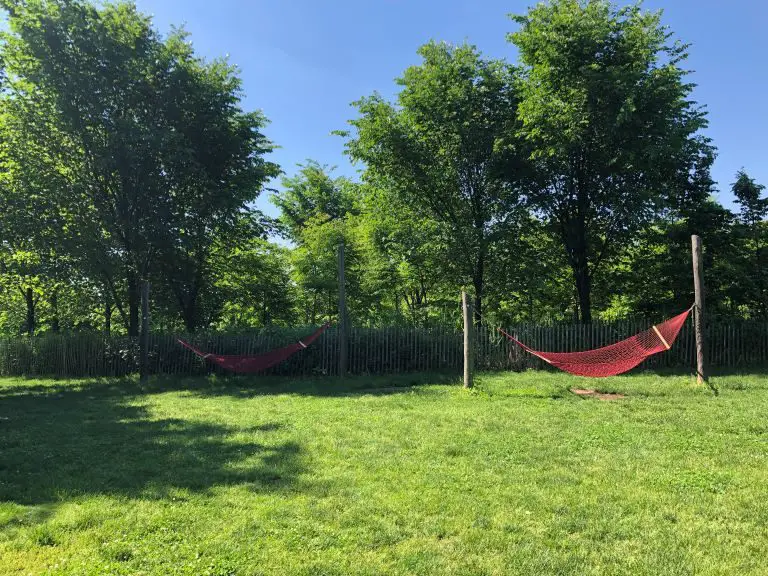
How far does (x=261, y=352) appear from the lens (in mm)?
15672

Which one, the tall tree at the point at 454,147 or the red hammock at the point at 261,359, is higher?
the tall tree at the point at 454,147

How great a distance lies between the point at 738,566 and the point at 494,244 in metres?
14.6

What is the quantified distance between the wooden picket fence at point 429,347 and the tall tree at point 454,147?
331cm

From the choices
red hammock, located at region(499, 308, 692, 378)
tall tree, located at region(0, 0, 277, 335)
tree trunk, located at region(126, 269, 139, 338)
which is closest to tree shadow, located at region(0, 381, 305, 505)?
red hammock, located at region(499, 308, 692, 378)

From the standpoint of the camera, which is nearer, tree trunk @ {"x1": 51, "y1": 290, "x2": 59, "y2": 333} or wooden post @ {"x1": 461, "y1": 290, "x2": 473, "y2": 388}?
wooden post @ {"x1": 461, "y1": 290, "x2": 473, "y2": 388}

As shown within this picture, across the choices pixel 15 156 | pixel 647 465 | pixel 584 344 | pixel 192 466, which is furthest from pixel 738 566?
pixel 15 156

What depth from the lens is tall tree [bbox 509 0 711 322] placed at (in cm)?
1494

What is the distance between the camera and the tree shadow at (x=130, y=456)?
4.82 metres

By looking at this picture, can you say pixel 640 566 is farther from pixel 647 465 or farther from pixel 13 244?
pixel 13 244

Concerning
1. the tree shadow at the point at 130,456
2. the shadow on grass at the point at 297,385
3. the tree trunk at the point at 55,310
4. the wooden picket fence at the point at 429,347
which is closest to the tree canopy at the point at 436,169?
the wooden picket fence at the point at 429,347

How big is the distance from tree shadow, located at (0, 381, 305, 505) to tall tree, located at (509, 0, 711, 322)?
12.6m

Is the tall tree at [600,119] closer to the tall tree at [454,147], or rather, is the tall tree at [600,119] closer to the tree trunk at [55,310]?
the tall tree at [454,147]

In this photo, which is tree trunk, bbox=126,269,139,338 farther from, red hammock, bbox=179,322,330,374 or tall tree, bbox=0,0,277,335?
red hammock, bbox=179,322,330,374

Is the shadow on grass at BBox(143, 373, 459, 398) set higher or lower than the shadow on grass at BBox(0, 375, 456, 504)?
higher
